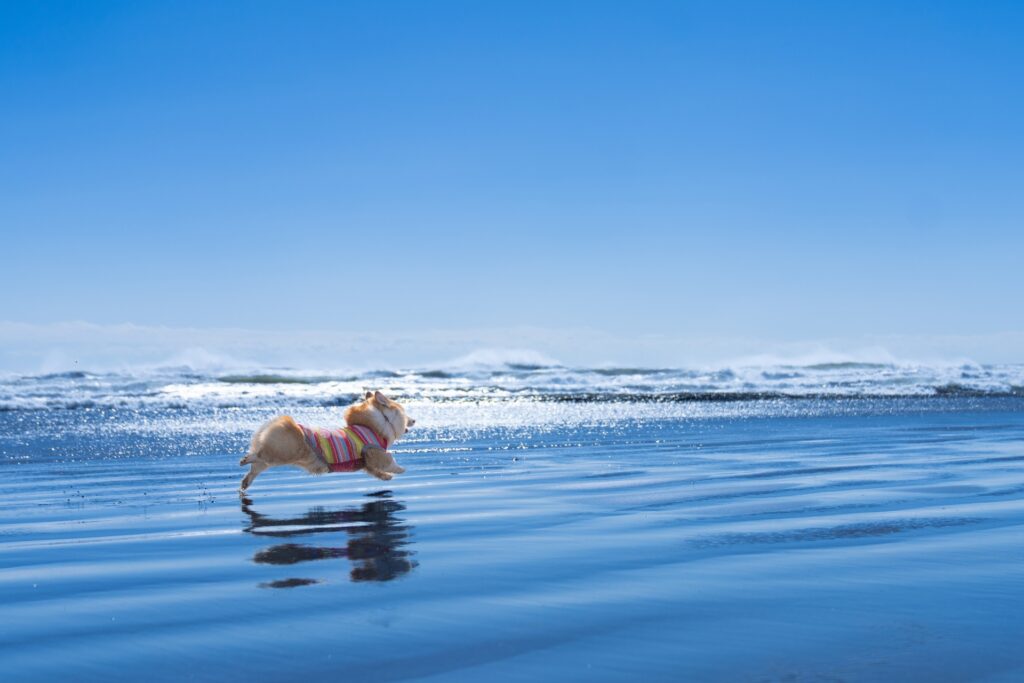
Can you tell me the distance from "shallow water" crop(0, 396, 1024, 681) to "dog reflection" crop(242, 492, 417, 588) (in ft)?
0.10

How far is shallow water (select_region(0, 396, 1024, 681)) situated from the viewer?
3338mm

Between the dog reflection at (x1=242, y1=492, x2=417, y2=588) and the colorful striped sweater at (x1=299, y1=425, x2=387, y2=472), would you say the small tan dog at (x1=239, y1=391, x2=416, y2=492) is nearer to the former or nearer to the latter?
the colorful striped sweater at (x1=299, y1=425, x2=387, y2=472)

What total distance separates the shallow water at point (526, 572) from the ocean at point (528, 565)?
0.06 feet

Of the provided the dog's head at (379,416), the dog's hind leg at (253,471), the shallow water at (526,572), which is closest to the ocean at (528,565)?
the shallow water at (526,572)

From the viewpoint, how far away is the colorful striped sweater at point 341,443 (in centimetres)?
821

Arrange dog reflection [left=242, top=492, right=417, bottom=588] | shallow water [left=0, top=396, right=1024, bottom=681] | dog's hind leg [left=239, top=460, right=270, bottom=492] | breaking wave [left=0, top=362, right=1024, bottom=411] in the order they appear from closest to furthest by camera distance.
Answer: shallow water [left=0, top=396, right=1024, bottom=681], dog reflection [left=242, top=492, right=417, bottom=588], dog's hind leg [left=239, top=460, right=270, bottom=492], breaking wave [left=0, top=362, right=1024, bottom=411]

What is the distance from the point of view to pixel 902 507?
7000 mm

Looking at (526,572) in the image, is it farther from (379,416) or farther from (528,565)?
(379,416)

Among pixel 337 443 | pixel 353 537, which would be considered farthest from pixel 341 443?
pixel 353 537

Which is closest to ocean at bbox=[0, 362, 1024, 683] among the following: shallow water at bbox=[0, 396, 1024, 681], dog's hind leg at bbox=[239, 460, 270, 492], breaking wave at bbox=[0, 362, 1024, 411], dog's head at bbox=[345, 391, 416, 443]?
shallow water at bbox=[0, 396, 1024, 681]

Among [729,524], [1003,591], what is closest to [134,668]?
[1003,591]

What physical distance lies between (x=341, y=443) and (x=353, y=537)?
2.40m

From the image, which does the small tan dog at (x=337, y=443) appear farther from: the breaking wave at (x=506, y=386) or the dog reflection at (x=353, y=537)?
the breaking wave at (x=506, y=386)

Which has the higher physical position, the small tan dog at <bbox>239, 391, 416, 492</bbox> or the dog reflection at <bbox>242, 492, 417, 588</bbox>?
the small tan dog at <bbox>239, 391, 416, 492</bbox>
